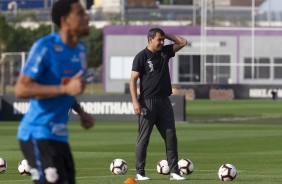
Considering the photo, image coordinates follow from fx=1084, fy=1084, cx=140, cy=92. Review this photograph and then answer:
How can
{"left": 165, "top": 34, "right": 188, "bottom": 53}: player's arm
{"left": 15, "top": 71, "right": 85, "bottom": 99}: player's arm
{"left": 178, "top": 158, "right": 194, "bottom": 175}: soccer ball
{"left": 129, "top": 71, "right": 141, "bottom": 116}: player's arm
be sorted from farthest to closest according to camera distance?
{"left": 178, "top": 158, "right": 194, "bottom": 175}: soccer ball
{"left": 165, "top": 34, "right": 188, "bottom": 53}: player's arm
{"left": 129, "top": 71, "right": 141, "bottom": 116}: player's arm
{"left": 15, "top": 71, "right": 85, "bottom": 99}: player's arm

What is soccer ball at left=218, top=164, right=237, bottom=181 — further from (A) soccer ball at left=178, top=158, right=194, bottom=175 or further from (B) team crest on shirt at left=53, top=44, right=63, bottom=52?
(B) team crest on shirt at left=53, top=44, right=63, bottom=52

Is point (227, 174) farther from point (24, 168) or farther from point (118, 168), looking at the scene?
point (24, 168)

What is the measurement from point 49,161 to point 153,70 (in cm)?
789

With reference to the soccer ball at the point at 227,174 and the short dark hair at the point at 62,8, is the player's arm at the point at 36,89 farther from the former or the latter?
the soccer ball at the point at 227,174

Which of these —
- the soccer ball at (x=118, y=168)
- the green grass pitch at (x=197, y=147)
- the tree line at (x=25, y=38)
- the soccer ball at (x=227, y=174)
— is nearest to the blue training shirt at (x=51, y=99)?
the green grass pitch at (x=197, y=147)

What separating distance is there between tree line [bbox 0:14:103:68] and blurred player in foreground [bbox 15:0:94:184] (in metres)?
68.0

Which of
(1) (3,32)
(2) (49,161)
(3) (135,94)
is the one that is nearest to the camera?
(2) (49,161)

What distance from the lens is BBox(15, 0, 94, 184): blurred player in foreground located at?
9.65 metres

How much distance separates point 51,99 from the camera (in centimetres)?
969

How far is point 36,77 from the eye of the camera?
9594 millimetres

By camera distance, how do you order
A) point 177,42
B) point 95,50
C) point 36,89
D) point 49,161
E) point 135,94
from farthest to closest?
1. point 95,50
2. point 177,42
3. point 135,94
4. point 49,161
5. point 36,89

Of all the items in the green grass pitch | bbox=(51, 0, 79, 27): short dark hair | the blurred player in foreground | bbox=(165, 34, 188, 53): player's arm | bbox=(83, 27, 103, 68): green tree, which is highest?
bbox=(51, 0, 79, 27): short dark hair

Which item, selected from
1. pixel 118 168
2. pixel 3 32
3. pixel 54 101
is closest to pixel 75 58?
pixel 54 101

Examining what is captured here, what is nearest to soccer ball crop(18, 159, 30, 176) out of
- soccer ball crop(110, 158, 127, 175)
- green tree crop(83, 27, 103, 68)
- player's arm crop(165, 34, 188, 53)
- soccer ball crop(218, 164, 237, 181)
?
soccer ball crop(110, 158, 127, 175)
